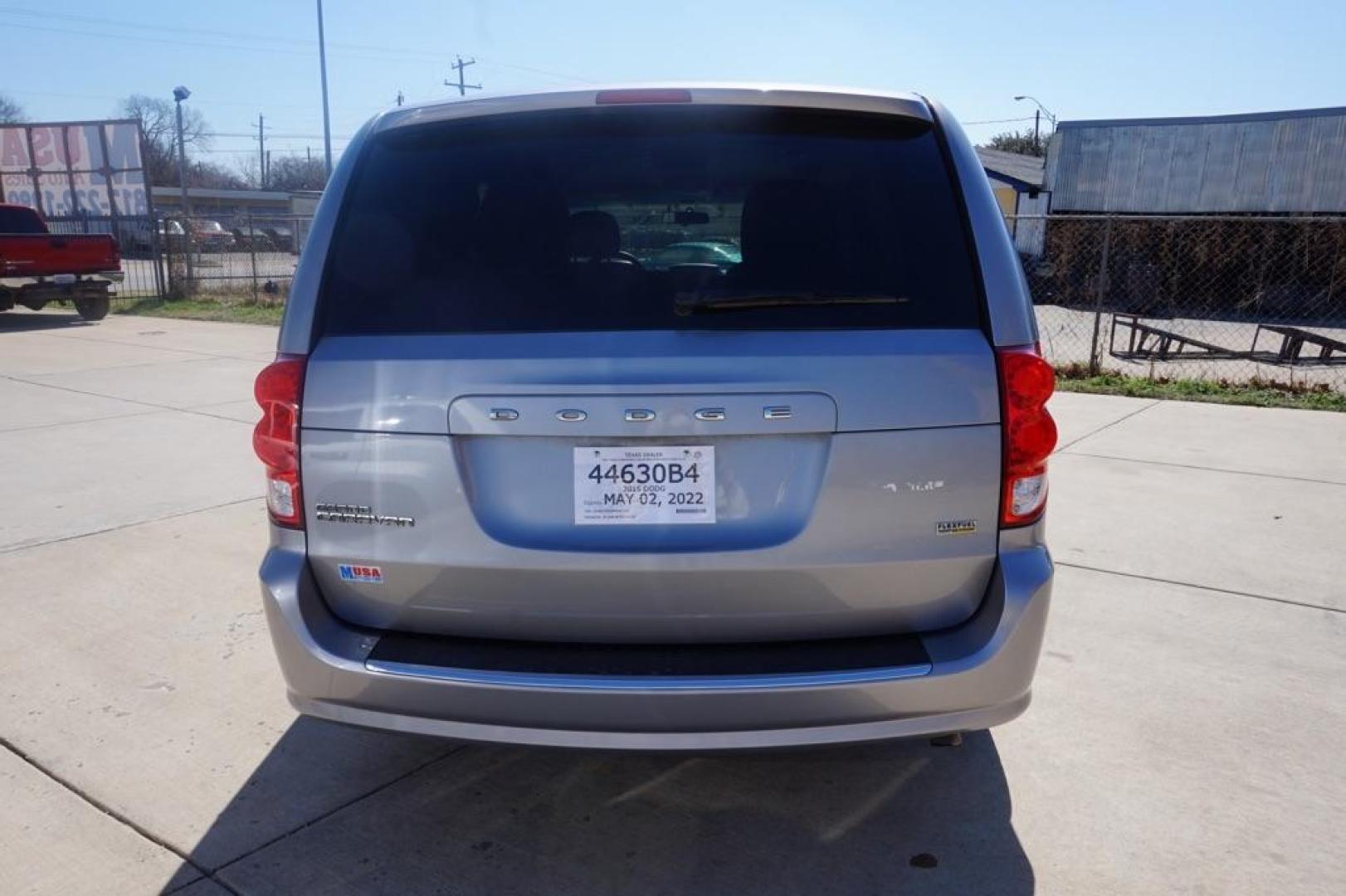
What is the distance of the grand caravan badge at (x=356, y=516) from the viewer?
2.41 metres

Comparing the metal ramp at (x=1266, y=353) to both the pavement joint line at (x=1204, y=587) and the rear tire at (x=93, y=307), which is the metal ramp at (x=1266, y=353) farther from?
the rear tire at (x=93, y=307)

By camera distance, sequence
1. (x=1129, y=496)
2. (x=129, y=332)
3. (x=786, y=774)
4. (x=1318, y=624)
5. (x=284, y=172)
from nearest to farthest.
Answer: (x=786, y=774), (x=1318, y=624), (x=1129, y=496), (x=129, y=332), (x=284, y=172)

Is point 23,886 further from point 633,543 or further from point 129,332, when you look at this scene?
point 129,332

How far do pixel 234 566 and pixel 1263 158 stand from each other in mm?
26574

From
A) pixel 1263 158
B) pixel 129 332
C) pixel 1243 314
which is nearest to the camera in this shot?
pixel 129 332

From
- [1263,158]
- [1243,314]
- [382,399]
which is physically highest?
[1263,158]

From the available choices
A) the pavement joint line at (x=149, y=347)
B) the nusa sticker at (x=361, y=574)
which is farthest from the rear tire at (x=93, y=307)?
the nusa sticker at (x=361, y=574)

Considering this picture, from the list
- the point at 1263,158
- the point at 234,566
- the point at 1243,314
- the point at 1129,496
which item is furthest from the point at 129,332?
the point at 1263,158

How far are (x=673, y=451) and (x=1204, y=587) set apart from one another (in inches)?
134

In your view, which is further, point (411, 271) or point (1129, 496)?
point (1129, 496)

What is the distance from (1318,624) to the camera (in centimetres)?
421

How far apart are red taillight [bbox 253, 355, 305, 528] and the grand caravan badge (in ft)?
0.22

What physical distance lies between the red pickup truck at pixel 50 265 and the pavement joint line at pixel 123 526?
43.0 feet

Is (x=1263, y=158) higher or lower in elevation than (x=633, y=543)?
higher
